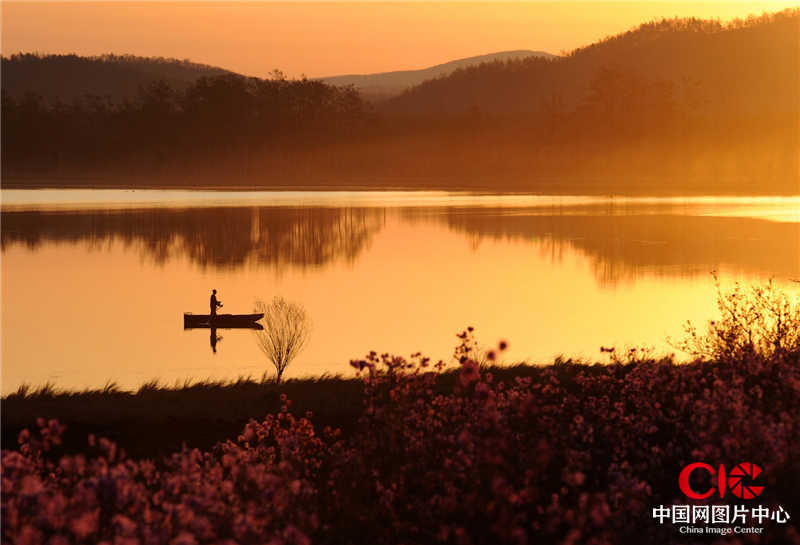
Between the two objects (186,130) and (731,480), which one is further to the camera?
(186,130)

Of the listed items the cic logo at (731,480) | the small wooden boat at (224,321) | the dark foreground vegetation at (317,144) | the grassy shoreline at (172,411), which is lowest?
the small wooden boat at (224,321)

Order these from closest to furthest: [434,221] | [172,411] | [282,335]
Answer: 1. [172,411]
2. [282,335]
3. [434,221]

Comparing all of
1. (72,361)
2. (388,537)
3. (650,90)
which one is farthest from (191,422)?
(650,90)

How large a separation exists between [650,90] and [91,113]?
9508 centimetres

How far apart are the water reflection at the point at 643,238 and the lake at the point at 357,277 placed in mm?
213

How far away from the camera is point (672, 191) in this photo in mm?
150375

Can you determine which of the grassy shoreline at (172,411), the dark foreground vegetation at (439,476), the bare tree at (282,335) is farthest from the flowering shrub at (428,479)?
the bare tree at (282,335)

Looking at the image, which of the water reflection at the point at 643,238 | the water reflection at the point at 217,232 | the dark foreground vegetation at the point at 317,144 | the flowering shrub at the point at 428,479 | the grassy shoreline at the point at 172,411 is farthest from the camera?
the dark foreground vegetation at the point at 317,144

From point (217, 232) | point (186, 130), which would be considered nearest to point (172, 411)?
point (217, 232)

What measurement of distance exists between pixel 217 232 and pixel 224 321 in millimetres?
40487

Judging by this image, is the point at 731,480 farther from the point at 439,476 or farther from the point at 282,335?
the point at 282,335

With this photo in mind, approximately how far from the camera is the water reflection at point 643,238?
191ft

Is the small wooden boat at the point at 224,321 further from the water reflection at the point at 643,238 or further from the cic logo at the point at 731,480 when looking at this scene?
the cic logo at the point at 731,480

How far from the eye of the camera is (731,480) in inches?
367
